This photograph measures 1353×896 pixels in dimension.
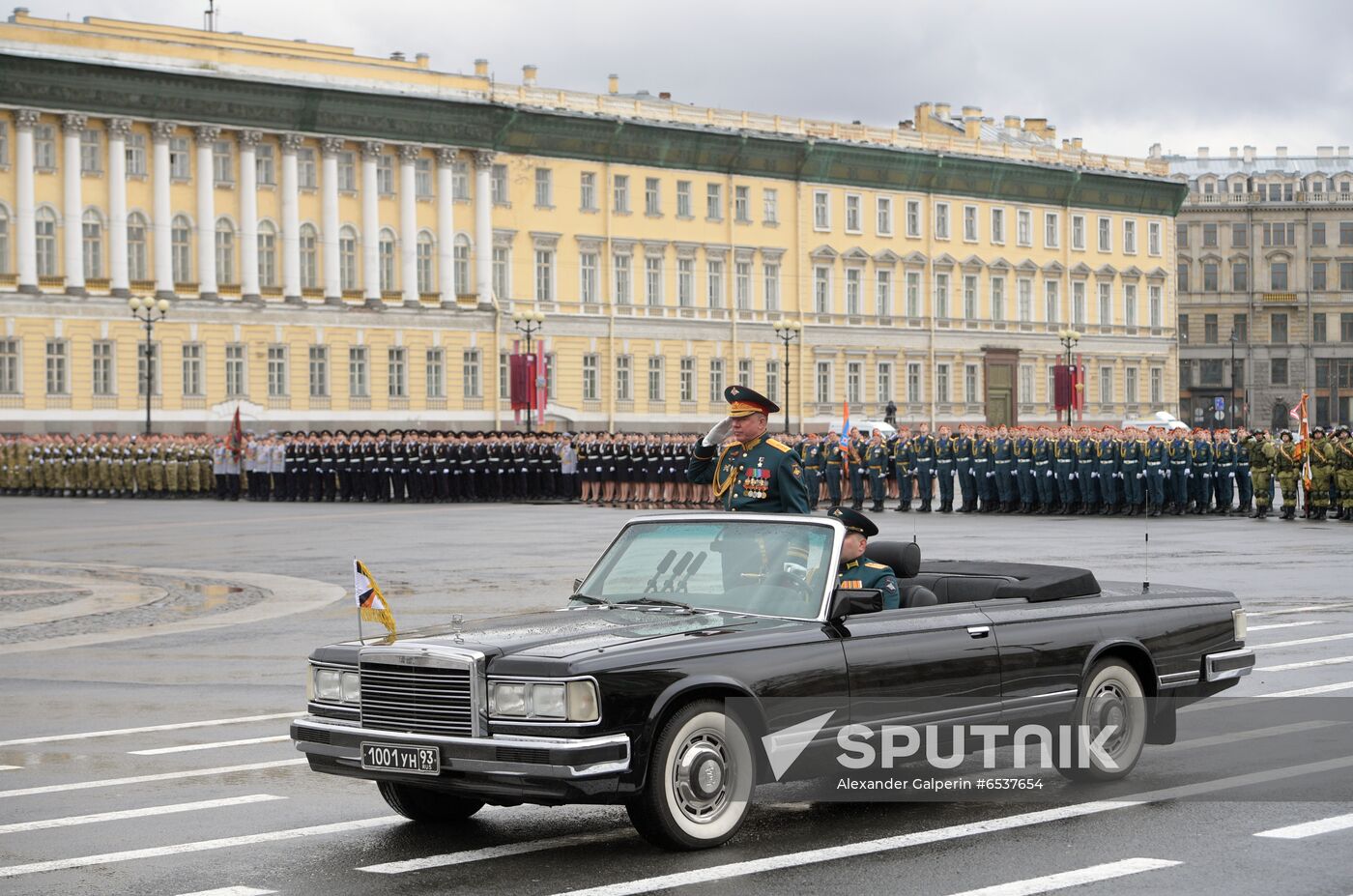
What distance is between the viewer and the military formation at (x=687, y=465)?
137 feet

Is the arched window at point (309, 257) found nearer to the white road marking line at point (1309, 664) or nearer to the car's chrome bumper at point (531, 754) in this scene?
the white road marking line at point (1309, 664)

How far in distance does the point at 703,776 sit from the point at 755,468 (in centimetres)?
340

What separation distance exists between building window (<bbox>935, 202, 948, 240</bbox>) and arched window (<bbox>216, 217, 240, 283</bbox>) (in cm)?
3495

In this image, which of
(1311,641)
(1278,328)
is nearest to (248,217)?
(1311,641)

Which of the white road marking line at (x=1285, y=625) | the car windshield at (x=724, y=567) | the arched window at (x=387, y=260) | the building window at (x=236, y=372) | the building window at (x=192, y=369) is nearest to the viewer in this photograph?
the car windshield at (x=724, y=567)

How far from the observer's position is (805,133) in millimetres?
89312

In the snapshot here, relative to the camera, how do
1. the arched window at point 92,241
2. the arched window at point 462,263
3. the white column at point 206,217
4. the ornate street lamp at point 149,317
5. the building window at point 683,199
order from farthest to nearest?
the building window at point 683,199, the arched window at point 462,263, the white column at point 206,217, the arched window at point 92,241, the ornate street lamp at point 149,317

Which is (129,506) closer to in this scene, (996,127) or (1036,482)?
(1036,482)

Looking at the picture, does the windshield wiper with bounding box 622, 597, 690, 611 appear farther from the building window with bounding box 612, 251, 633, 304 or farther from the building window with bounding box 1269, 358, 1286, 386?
the building window with bounding box 1269, 358, 1286, 386

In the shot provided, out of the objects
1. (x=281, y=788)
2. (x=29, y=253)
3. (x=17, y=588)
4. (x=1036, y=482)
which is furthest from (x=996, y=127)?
(x=281, y=788)

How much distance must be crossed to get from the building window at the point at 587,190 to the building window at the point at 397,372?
10020 mm

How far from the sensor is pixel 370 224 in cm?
7875

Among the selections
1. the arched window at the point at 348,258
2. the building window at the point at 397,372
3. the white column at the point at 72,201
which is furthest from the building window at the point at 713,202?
the white column at the point at 72,201

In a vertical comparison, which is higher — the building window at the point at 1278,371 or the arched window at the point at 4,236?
the arched window at the point at 4,236
